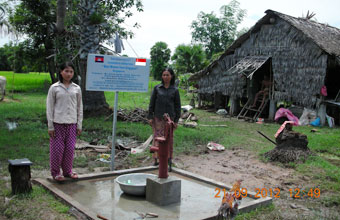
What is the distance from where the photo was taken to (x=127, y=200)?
423 cm


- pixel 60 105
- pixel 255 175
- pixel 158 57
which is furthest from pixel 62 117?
pixel 158 57

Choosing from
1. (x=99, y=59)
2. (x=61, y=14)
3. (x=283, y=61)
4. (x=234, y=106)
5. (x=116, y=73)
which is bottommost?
(x=234, y=106)

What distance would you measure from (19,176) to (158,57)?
133 feet

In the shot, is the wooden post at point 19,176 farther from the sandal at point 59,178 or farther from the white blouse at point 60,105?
the white blouse at point 60,105

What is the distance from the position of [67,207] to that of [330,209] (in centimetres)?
352

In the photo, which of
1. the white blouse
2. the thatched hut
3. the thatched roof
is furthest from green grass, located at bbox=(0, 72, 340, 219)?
the thatched roof

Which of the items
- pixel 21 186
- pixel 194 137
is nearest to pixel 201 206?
pixel 21 186

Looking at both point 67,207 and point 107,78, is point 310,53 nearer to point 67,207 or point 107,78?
point 107,78

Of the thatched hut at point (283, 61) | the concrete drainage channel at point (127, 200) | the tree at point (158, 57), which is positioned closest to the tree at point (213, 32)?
the tree at point (158, 57)

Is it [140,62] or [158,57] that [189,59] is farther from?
[140,62]

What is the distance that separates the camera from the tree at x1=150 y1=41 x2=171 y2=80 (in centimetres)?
4200

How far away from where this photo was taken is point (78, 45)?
11609mm

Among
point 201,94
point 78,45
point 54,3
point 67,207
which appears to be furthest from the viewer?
point 201,94

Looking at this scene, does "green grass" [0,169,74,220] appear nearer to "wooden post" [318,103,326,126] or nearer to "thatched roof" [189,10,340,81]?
"thatched roof" [189,10,340,81]
